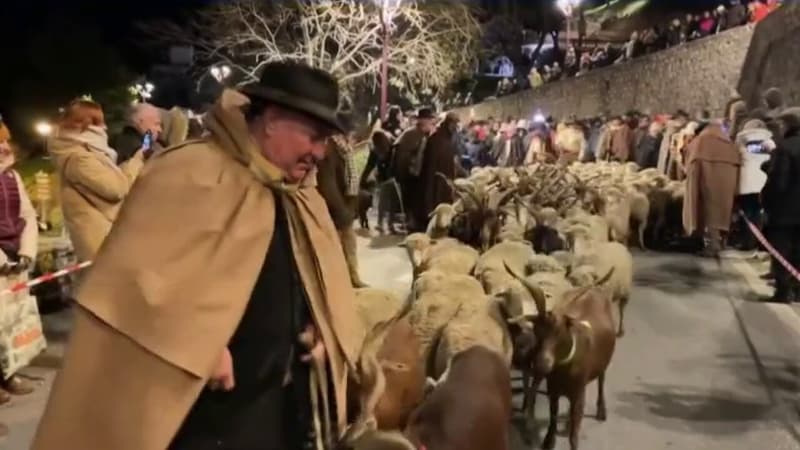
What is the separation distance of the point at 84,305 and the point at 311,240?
68 cm

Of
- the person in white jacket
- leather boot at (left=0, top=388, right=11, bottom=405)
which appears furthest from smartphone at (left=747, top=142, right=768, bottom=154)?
leather boot at (left=0, top=388, right=11, bottom=405)

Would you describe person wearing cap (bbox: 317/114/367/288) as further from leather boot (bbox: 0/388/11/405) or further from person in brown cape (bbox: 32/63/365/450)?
person in brown cape (bbox: 32/63/365/450)

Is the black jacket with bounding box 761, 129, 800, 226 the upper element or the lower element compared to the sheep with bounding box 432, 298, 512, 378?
upper

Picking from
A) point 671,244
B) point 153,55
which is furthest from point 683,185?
point 153,55

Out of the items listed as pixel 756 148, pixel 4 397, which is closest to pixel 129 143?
pixel 4 397

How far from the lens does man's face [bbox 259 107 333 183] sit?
267 cm

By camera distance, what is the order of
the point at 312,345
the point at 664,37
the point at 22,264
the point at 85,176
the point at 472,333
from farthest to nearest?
1. the point at 664,37
2. the point at 22,264
3. the point at 85,176
4. the point at 472,333
5. the point at 312,345

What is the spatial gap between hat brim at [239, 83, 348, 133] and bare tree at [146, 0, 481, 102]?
94.0 feet

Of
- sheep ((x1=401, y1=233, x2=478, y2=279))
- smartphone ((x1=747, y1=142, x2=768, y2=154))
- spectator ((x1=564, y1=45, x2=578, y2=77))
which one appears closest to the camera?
sheep ((x1=401, y1=233, x2=478, y2=279))

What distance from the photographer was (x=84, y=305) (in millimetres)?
2434

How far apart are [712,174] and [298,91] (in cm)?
1185

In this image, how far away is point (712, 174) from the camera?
1349 cm

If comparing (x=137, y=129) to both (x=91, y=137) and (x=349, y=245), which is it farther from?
(x=349, y=245)

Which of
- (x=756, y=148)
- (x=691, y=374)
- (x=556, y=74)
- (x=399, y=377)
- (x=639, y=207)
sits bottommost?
(x=691, y=374)
